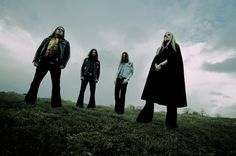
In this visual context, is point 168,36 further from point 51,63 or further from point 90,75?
point 90,75

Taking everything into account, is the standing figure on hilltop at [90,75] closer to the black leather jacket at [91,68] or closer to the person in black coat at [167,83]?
the black leather jacket at [91,68]

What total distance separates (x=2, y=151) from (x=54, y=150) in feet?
3.20

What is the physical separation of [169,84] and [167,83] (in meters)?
0.07

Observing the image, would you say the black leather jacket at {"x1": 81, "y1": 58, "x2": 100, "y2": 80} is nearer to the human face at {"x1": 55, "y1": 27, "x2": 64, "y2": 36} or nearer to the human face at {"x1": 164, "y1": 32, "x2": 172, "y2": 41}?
the human face at {"x1": 55, "y1": 27, "x2": 64, "y2": 36}

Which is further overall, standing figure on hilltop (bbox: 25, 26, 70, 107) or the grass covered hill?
standing figure on hilltop (bbox: 25, 26, 70, 107)

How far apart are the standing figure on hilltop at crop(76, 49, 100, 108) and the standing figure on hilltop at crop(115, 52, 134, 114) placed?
4.14 ft

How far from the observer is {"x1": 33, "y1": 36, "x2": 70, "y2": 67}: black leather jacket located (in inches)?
441

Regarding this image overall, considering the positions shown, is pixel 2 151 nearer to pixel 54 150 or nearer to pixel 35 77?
pixel 54 150

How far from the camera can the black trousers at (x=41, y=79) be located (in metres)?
11.0

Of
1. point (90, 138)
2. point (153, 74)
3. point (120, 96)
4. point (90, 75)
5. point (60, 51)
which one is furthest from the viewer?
point (90, 75)

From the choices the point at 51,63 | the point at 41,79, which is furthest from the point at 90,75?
the point at 41,79

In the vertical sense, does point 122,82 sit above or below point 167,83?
above

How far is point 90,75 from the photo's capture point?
1491cm

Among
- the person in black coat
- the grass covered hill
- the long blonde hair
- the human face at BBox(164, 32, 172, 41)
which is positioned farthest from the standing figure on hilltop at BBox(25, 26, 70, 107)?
the human face at BBox(164, 32, 172, 41)
